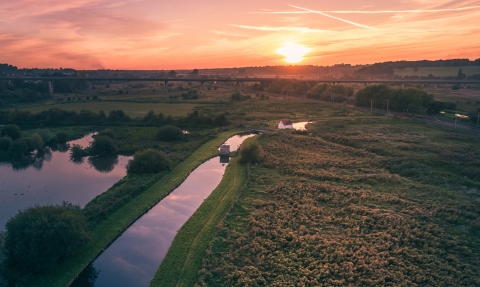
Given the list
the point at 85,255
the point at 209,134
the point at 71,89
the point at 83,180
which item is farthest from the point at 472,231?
the point at 71,89

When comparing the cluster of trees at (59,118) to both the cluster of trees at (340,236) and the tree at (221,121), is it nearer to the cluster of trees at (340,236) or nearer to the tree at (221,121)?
the tree at (221,121)

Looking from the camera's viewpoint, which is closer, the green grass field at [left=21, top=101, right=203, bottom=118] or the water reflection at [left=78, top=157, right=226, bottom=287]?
the water reflection at [left=78, top=157, right=226, bottom=287]

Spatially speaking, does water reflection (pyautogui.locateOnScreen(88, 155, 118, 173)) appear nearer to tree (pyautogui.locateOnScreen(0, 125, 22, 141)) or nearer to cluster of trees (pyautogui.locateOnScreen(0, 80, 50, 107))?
tree (pyautogui.locateOnScreen(0, 125, 22, 141))

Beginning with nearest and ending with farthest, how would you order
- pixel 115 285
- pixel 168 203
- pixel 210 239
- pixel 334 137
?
pixel 115 285 < pixel 210 239 < pixel 168 203 < pixel 334 137

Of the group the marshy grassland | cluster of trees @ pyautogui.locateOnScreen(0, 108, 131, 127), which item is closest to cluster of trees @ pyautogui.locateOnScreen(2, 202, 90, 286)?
the marshy grassland

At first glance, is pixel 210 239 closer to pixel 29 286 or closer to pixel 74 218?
pixel 74 218

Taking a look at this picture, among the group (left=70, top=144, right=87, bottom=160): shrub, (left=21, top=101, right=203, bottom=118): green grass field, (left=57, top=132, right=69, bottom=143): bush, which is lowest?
(left=70, top=144, right=87, bottom=160): shrub

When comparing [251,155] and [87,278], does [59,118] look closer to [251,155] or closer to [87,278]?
[251,155]
